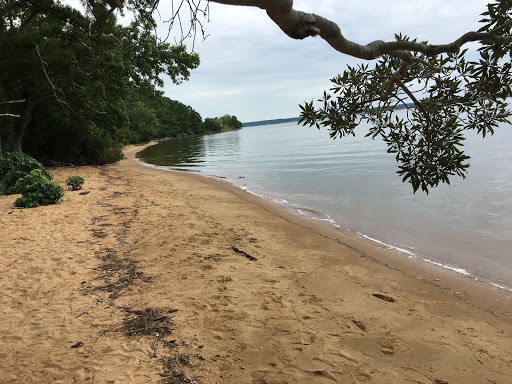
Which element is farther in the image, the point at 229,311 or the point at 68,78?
the point at 68,78

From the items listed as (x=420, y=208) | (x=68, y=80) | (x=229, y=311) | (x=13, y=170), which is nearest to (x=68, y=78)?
(x=68, y=80)

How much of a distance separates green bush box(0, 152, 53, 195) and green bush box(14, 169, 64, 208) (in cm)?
114

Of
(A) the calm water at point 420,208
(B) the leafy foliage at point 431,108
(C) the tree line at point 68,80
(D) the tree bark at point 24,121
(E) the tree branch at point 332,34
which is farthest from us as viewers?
(D) the tree bark at point 24,121

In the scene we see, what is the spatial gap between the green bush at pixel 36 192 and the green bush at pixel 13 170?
1137mm

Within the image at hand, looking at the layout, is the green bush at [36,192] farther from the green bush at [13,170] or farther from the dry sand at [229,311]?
the dry sand at [229,311]

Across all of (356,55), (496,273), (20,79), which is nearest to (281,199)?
(496,273)

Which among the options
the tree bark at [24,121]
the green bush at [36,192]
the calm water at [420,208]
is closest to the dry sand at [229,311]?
the calm water at [420,208]

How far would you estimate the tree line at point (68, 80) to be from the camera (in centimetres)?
1040

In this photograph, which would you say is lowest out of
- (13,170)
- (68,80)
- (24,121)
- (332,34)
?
(13,170)

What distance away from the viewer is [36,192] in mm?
9641

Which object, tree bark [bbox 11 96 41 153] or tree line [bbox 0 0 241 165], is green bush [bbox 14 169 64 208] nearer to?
tree line [bbox 0 0 241 165]

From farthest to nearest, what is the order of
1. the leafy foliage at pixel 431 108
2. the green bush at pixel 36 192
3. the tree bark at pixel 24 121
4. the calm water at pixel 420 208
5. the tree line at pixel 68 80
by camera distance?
the tree bark at pixel 24 121 → the tree line at pixel 68 80 → the green bush at pixel 36 192 → the calm water at pixel 420 208 → the leafy foliage at pixel 431 108

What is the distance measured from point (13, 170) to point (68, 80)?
4.69 m

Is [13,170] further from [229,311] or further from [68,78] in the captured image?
[229,311]
